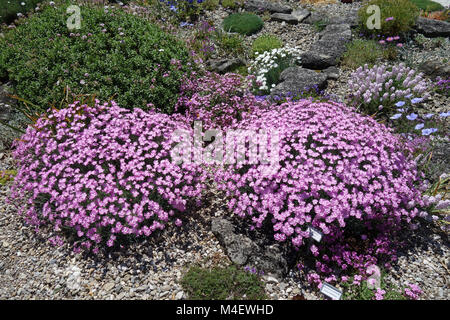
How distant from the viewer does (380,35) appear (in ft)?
26.7

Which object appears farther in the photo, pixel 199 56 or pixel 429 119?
pixel 199 56

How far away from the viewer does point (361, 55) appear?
7262mm

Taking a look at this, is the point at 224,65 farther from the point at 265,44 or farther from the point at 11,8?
the point at 11,8

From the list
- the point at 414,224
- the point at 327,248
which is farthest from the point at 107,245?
the point at 414,224

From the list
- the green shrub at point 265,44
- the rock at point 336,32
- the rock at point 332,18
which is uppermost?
the rock at point 332,18

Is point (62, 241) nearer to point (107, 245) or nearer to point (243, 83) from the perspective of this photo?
point (107, 245)

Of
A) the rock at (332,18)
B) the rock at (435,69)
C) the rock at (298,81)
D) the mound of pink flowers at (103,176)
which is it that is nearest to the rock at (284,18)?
the rock at (332,18)

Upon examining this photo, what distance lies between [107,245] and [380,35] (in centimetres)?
794

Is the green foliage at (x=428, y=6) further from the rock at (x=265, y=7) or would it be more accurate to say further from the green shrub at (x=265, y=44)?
the green shrub at (x=265, y=44)

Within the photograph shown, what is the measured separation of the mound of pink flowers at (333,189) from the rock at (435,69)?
10.4 ft

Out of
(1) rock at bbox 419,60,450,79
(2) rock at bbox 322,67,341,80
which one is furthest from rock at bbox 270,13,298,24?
(1) rock at bbox 419,60,450,79

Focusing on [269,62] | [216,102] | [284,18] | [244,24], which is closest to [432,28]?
[284,18]

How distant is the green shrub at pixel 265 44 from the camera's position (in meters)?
8.14

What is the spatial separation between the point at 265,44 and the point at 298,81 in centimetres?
211
